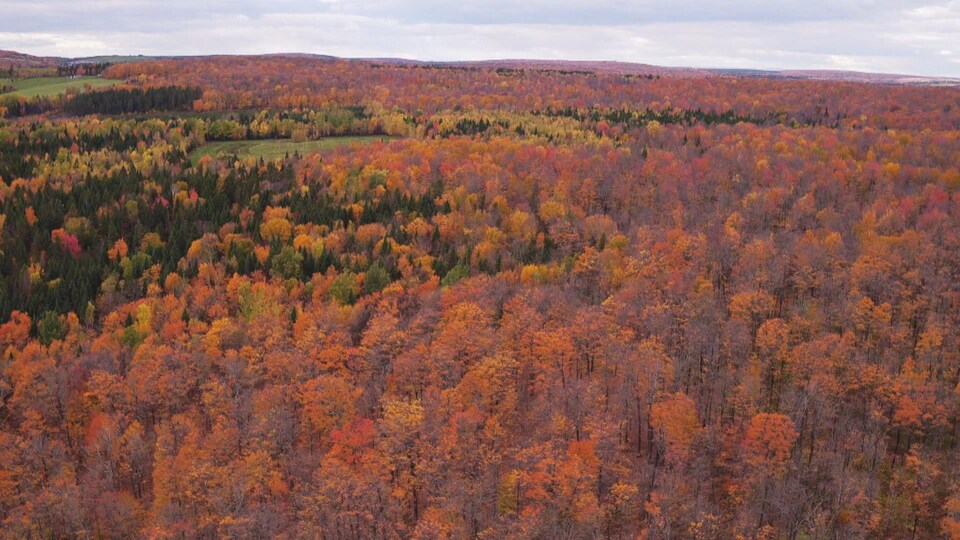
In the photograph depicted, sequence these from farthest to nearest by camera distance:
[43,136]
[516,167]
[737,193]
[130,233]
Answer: [43,136] < [516,167] < [737,193] < [130,233]

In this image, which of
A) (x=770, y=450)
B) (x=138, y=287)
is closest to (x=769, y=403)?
(x=770, y=450)

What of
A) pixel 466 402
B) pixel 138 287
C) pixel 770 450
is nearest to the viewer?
pixel 770 450

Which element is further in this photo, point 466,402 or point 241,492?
point 466,402

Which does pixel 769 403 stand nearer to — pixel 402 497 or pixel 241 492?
pixel 402 497

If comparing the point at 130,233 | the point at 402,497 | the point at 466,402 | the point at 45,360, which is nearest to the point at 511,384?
the point at 466,402

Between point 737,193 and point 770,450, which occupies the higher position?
point 737,193

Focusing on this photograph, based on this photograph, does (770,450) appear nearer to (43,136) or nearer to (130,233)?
(130,233)

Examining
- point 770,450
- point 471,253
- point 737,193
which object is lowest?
point 770,450
